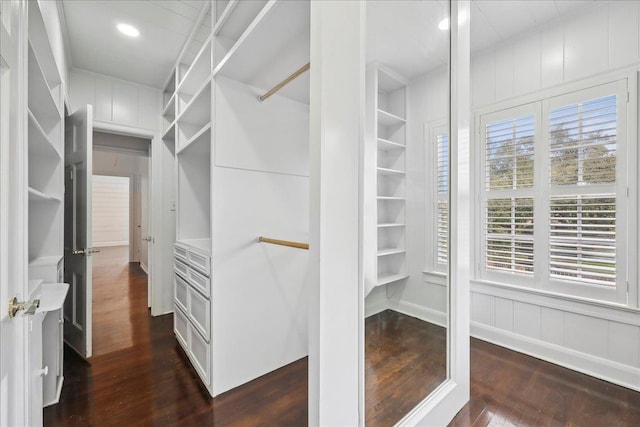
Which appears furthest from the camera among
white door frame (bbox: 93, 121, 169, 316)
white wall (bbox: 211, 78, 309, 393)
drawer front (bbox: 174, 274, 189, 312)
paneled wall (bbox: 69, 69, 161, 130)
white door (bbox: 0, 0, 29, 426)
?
white door frame (bbox: 93, 121, 169, 316)

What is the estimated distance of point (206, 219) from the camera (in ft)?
9.00

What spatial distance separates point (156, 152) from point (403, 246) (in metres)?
3.04

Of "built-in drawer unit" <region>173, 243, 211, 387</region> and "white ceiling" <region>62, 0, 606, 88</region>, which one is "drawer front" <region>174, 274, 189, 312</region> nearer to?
"built-in drawer unit" <region>173, 243, 211, 387</region>

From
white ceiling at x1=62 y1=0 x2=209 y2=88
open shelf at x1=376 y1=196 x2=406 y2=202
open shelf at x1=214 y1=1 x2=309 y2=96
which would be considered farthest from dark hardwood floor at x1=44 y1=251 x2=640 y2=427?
white ceiling at x1=62 y1=0 x2=209 y2=88

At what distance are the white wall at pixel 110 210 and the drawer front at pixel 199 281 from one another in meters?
8.47

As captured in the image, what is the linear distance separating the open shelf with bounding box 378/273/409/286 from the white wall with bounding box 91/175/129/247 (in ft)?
32.4

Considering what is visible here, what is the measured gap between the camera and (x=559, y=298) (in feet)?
6.93

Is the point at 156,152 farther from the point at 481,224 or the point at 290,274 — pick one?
the point at 481,224

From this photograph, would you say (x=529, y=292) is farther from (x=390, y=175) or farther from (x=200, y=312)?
(x=200, y=312)

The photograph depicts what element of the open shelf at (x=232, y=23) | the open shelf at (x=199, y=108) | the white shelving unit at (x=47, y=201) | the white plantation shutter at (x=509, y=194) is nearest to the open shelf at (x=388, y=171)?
the open shelf at (x=232, y=23)

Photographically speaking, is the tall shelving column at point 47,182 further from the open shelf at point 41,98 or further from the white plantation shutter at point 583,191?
the white plantation shutter at point 583,191

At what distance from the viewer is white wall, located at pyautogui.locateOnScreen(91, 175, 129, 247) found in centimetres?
841

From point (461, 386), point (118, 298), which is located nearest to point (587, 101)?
point (461, 386)

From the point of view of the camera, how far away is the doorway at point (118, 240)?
2855 mm
